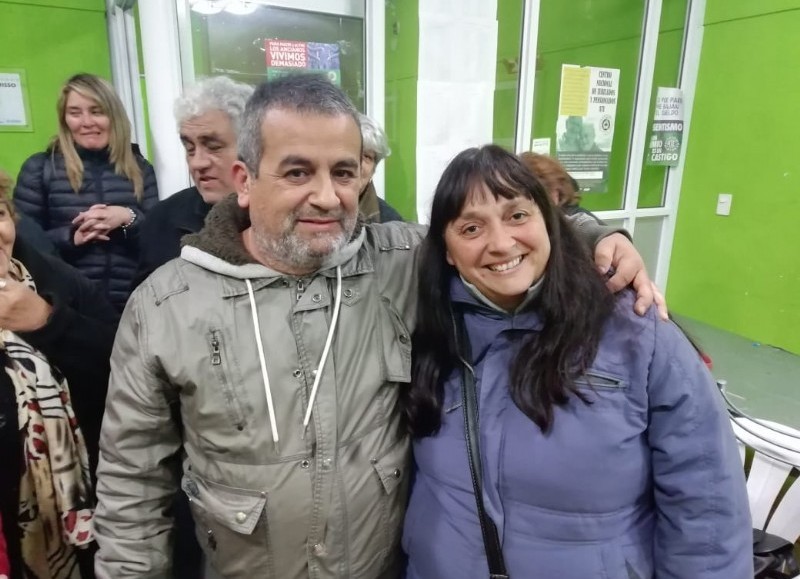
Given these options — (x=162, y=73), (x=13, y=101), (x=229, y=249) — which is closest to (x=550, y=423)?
(x=229, y=249)

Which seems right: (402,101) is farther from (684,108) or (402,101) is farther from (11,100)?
(11,100)

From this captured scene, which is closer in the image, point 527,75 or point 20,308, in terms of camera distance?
point 20,308

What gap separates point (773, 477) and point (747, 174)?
2453 millimetres

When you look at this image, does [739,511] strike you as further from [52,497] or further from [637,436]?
[52,497]

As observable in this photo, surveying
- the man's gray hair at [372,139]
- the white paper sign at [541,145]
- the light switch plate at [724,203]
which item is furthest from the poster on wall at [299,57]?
the light switch plate at [724,203]

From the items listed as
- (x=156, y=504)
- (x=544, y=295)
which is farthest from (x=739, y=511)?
(x=156, y=504)

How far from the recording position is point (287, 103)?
978mm

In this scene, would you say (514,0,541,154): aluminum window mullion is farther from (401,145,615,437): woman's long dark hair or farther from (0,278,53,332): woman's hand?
(0,278,53,332): woman's hand

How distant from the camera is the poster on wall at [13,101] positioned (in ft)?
10.4

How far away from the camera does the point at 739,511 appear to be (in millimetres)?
978

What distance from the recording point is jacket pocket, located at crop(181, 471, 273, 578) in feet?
3.23

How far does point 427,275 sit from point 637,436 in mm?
507

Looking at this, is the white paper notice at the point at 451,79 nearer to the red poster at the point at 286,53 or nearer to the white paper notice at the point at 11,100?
the red poster at the point at 286,53

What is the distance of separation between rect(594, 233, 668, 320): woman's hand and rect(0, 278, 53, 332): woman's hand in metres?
1.17
